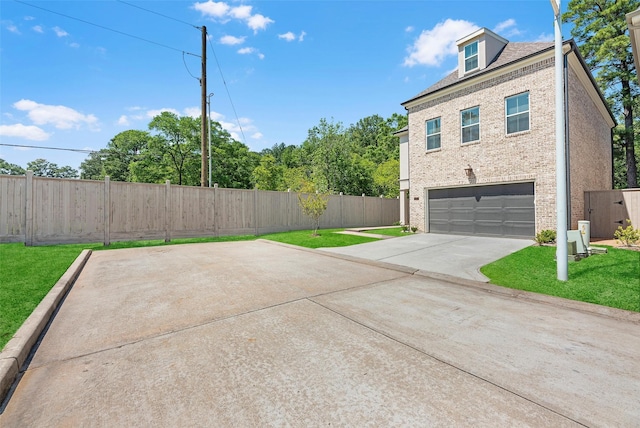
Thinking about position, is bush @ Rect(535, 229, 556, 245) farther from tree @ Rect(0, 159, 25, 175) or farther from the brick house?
tree @ Rect(0, 159, 25, 175)

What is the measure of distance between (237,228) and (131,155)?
114 feet

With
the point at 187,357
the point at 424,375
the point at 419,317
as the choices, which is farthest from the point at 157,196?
the point at 424,375

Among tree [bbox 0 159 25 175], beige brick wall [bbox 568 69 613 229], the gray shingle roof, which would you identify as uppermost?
tree [bbox 0 159 25 175]

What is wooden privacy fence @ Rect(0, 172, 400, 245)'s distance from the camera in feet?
Answer: 29.3

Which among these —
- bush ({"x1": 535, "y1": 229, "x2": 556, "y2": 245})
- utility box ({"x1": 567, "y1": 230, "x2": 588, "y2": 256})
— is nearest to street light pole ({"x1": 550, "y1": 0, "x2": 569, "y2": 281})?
utility box ({"x1": 567, "y1": 230, "x2": 588, "y2": 256})

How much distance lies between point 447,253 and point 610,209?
7764 mm

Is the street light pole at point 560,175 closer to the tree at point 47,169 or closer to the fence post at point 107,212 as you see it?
the fence post at point 107,212

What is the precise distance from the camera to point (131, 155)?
3897 centimetres

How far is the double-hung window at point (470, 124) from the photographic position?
12297mm

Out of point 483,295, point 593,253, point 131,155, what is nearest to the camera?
point 483,295

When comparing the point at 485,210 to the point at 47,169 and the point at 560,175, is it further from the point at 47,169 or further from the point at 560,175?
the point at 47,169

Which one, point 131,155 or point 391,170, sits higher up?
point 131,155

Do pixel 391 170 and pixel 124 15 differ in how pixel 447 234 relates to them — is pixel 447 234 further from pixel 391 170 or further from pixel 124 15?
pixel 124 15

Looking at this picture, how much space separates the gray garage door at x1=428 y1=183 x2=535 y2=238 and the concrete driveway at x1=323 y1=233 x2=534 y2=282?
0.71 metres
